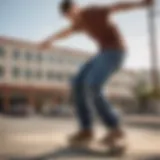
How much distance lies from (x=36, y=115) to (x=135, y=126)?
0.26 m

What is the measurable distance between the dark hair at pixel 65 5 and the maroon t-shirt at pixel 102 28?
0.04 meters

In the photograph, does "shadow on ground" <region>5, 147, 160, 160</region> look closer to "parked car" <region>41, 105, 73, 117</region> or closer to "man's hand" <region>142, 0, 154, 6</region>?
"parked car" <region>41, 105, 73, 117</region>

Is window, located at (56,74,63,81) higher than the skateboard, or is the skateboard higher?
window, located at (56,74,63,81)

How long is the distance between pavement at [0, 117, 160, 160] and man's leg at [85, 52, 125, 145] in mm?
40

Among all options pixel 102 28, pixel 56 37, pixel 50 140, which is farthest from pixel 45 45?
pixel 50 140

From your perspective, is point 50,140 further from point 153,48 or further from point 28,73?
point 153,48

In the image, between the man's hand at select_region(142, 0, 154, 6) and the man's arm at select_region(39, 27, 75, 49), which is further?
the man's arm at select_region(39, 27, 75, 49)

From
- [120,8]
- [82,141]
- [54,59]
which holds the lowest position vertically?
[82,141]

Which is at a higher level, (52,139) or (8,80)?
(8,80)

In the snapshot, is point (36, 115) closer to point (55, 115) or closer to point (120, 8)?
point (55, 115)

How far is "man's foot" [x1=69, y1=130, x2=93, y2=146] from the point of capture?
2.13 feet

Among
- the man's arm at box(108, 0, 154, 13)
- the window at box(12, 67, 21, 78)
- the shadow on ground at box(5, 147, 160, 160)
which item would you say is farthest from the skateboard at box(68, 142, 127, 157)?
the man's arm at box(108, 0, 154, 13)

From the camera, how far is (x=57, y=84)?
66 centimetres

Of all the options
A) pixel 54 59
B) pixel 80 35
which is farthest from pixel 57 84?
pixel 80 35
